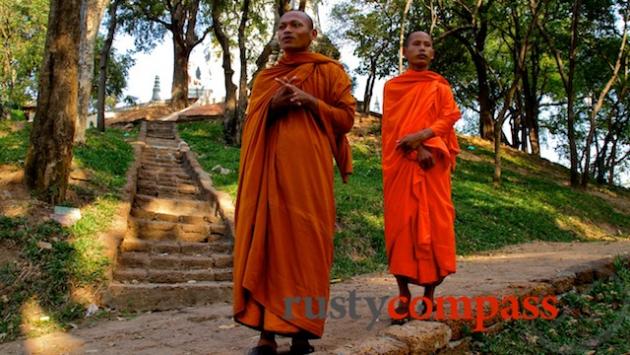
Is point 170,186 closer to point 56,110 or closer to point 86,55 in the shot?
point 86,55

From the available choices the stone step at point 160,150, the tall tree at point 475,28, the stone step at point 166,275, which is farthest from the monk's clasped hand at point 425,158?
the tall tree at point 475,28

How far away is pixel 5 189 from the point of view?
6.29 meters

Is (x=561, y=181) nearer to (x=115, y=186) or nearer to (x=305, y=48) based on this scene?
(x=115, y=186)

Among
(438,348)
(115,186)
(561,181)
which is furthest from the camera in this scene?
(561,181)

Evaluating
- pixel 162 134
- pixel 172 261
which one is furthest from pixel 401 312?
pixel 162 134

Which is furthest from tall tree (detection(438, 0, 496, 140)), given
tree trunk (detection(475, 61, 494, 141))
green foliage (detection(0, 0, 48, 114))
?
green foliage (detection(0, 0, 48, 114))

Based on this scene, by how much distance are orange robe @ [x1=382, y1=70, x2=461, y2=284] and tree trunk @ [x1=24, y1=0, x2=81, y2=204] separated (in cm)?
430

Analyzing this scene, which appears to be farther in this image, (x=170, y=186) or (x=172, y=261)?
(x=170, y=186)

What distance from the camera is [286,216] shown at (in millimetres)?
2930

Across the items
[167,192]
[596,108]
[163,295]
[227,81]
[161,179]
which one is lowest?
[163,295]

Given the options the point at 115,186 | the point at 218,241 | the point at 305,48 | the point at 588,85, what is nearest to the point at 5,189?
the point at 115,186

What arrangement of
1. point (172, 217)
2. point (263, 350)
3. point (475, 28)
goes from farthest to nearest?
point (475, 28)
point (172, 217)
point (263, 350)

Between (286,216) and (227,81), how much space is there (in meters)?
12.2

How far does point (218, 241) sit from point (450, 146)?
13.2 feet
